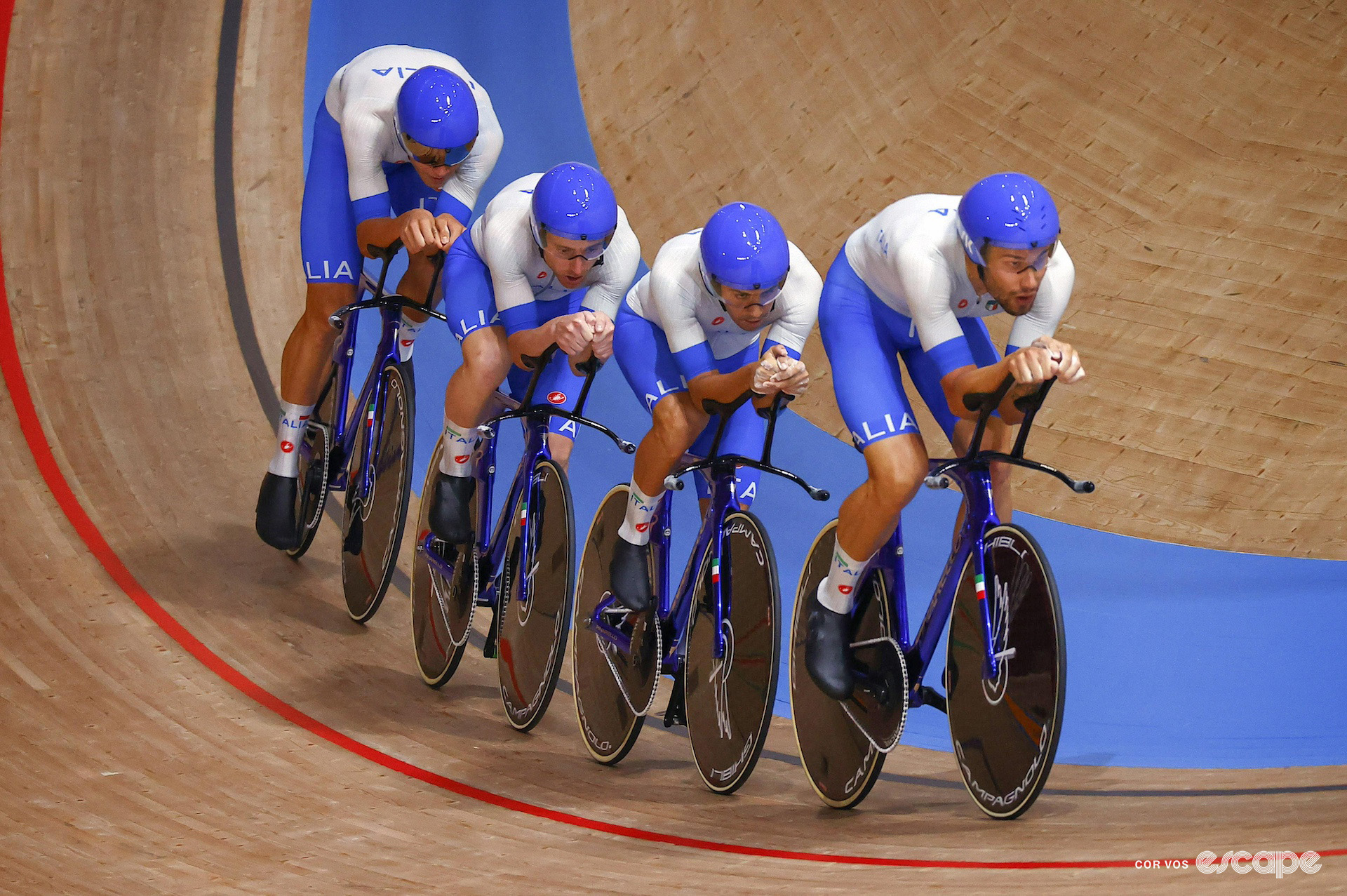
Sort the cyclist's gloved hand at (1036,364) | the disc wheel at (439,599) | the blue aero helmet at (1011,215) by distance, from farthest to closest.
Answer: the disc wheel at (439,599)
the blue aero helmet at (1011,215)
the cyclist's gloved hand at (1036,364)

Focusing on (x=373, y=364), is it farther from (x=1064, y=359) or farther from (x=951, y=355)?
(x=1064, y=359)

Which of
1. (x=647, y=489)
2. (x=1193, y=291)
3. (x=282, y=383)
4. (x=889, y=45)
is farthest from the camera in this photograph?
(x=889, y=45)

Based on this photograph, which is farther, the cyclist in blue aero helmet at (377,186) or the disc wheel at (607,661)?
the cyclist in blue aero helmet at (377,186)

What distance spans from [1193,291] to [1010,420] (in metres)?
3.20

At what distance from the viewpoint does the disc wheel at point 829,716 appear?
3.04 meters

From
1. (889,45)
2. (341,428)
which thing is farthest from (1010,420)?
(889,45)

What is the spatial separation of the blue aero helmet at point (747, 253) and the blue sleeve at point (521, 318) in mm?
735

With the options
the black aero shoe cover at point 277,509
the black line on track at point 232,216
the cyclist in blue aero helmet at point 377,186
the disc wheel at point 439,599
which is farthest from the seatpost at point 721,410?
the black line on track at point 232,216

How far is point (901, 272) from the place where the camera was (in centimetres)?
277

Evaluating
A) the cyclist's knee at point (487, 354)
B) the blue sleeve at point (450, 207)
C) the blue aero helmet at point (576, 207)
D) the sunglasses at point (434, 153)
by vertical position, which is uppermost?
the sunglasses at point (434, 153)

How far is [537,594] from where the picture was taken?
3598 mm

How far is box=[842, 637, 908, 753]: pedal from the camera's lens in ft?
9.59

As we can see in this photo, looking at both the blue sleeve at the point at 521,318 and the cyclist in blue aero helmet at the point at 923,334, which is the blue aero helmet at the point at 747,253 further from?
the blue sleeve at the point at 521,318

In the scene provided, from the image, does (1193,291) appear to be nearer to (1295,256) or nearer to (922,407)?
(1295,256)
